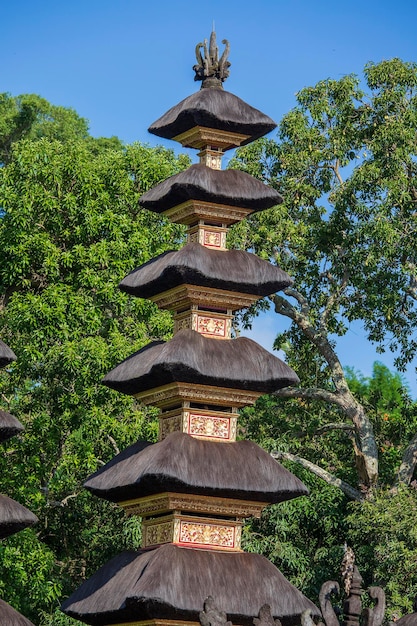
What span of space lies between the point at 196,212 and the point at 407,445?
1293cm

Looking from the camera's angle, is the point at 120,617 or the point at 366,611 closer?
the point at 366,611

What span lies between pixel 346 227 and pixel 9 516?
1377 centimetres

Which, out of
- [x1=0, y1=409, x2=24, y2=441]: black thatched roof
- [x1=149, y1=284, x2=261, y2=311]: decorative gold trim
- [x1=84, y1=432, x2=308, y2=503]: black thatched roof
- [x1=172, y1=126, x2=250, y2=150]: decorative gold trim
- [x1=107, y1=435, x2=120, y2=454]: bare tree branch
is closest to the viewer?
[x1=84, y1=432, x2=308, y2=503]: black thatched roof

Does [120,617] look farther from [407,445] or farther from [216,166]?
[407,445]

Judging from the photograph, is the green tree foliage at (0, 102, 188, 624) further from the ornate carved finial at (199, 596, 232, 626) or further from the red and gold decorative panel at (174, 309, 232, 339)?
the ornate carved finial at (199, 596, 232, 626)

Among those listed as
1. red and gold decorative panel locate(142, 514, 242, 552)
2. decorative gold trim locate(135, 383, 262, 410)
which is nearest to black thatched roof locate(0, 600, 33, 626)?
red and gold decorative panel locate(142, 514, 242, 552)

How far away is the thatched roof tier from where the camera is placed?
19047mm

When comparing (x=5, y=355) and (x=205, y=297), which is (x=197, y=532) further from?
(x=5, y=355)

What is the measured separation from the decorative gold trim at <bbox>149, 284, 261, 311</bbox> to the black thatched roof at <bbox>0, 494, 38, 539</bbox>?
12.3ft

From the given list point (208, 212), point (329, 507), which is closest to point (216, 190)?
point (208, 212)

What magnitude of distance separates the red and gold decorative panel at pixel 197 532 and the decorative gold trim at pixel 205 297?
3167mm

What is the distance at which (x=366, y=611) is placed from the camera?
37.1 feet

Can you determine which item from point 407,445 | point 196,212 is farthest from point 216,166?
point 407,445

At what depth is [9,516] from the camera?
18.0m
